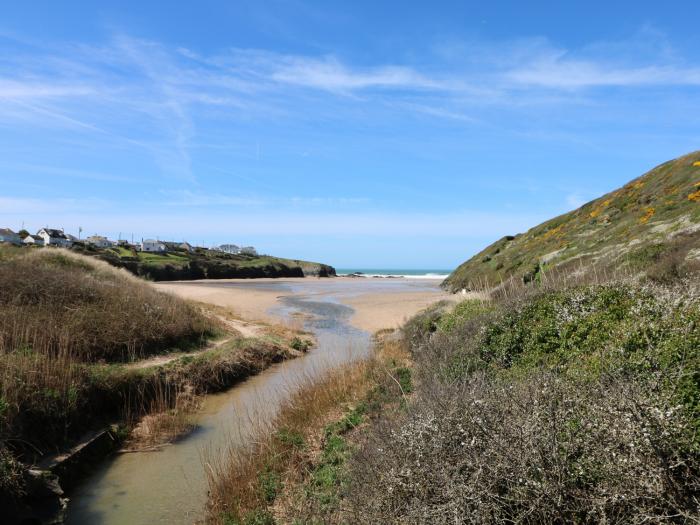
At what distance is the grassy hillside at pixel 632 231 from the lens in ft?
48.3

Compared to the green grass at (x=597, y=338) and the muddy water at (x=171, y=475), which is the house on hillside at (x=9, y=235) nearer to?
the muddy water at (x=171, y=475)

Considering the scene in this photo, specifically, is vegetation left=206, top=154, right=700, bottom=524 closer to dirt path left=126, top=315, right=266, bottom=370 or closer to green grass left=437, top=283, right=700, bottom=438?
green grass left=437, top=283, right=700, bottom=438

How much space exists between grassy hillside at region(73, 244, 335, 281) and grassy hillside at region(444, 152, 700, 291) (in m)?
43.6

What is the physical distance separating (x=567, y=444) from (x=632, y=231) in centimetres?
1890

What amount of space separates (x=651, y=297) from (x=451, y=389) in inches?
146

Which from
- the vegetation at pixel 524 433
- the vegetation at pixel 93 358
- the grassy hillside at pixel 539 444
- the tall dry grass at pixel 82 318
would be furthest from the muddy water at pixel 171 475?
the tall dry grass at pixel 82 318

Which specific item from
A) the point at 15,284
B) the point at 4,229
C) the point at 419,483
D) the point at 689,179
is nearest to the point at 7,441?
the point at 419,483

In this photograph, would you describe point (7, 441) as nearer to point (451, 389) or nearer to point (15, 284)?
point (451, 389)

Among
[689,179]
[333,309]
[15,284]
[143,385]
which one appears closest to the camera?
[143,385]

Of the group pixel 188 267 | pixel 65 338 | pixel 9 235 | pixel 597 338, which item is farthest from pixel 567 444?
pixel 9 235

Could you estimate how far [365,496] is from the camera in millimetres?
4953

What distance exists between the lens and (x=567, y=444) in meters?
4.00

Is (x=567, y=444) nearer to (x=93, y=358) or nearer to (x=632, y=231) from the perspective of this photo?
(x=93, y=358)

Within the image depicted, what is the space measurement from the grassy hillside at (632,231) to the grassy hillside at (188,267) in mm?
43573
